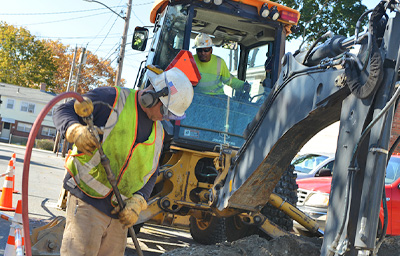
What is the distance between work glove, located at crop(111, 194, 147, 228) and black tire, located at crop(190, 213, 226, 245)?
296cm

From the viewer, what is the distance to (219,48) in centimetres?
751

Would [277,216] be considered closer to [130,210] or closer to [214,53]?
[214,53]

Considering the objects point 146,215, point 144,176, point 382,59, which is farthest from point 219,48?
point 382,59

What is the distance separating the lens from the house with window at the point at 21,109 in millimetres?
59406

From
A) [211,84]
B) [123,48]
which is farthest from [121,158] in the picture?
[123,48]

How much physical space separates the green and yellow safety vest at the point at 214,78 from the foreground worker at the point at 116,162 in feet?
8.71

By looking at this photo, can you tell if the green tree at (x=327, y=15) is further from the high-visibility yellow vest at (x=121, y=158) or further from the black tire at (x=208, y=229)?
the high-visibility yellow vest at (x=121, y=158)

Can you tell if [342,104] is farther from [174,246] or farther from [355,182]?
[174,246]

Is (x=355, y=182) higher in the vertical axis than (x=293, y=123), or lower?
lower

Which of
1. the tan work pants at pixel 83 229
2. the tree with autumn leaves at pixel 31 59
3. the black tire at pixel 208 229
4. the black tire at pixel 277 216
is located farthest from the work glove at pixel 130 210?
the tree with autumn leaves at pixel 31 59

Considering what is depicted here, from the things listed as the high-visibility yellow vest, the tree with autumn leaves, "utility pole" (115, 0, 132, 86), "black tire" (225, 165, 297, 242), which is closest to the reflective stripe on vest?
"black tire" (225, 165, 297, 242)

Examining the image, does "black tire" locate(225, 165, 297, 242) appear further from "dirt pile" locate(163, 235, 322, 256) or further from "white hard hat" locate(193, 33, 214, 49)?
"white hard hat" locate(193, 33, 214, 49)

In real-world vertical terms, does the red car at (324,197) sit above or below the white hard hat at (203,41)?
below

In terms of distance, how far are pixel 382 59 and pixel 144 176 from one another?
6.21 feet
